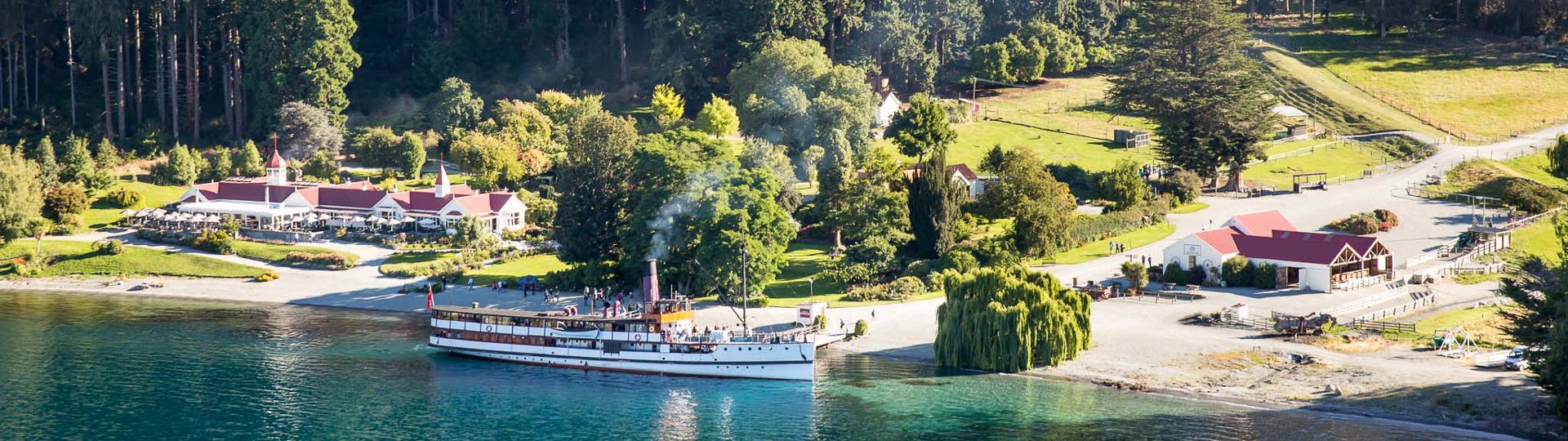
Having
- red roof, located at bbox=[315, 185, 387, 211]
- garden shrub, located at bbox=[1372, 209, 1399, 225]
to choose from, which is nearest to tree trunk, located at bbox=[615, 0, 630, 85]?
red roof, located at bbox=[315, 185, 387, 211]

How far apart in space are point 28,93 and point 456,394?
298ft

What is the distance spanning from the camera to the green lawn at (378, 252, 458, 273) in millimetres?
101438

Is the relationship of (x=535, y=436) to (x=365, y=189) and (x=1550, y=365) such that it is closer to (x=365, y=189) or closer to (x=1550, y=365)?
(x=1550, y=365)

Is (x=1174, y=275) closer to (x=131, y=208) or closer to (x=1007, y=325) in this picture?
(x=1007, y=325)

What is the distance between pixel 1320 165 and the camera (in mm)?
126562

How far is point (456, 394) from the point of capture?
228ft

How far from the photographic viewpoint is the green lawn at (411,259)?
10144 cm

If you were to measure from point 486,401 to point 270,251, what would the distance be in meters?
44.1

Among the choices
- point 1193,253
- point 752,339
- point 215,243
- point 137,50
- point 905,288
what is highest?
point 137,50

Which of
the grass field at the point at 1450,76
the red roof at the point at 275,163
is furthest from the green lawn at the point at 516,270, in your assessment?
the grass field at the point at 1450,76

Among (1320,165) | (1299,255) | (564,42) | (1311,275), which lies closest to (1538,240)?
(1299,255)

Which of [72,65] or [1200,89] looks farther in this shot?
[72,65]

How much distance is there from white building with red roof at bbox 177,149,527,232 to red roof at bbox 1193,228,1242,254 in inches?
1962

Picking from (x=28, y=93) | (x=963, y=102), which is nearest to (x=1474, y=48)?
(x=963, y=102)
